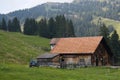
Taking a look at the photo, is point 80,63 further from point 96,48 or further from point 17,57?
point 17,57

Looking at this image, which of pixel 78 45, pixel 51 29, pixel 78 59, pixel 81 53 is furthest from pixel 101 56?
pixel 51 29

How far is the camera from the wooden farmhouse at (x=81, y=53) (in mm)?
73938

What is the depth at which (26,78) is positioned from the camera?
38531 mm

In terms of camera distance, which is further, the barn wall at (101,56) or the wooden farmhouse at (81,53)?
the barn wall at (101,56)

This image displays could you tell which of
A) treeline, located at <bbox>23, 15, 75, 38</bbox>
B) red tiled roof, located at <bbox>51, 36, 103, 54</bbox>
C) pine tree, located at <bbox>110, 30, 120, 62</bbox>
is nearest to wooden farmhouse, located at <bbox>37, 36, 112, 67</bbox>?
red tiled roof, located at <bbox>51, 36, 103, 54</bbox>

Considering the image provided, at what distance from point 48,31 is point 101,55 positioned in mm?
90330

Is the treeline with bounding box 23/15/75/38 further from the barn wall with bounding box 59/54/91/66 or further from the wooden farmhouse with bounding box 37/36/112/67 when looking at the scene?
the barn wall with bounding box 59/54/91/66

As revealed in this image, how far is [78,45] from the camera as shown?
77.7 m

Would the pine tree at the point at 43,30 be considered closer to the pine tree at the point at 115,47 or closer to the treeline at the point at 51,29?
the treeline at the point at 51,29

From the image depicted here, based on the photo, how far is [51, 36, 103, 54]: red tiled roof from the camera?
2943 inches

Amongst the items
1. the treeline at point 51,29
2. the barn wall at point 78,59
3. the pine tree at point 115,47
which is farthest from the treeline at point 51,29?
the barn wall at point 78,59

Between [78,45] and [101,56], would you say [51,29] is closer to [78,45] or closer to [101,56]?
[78,45]

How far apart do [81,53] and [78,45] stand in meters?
3.60

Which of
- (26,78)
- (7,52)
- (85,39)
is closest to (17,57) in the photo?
(7,52)
